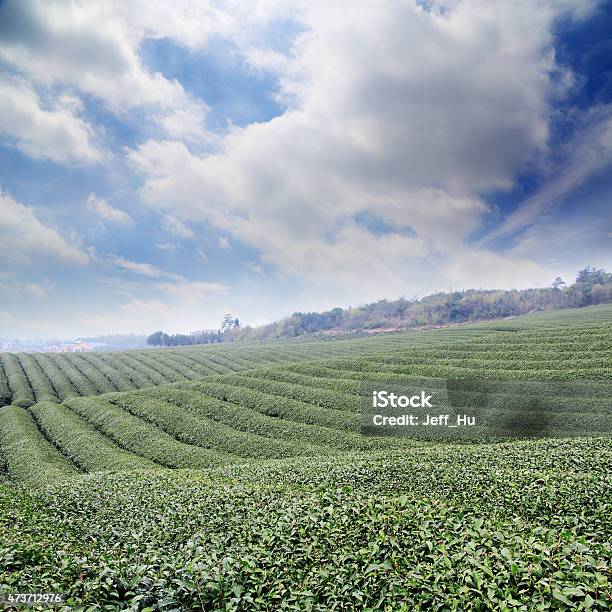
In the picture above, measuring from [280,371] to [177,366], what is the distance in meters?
46.4

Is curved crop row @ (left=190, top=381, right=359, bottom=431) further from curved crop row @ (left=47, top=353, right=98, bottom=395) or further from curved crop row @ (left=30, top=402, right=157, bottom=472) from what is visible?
curved crop row @ (left=47, top=353, right=98, bottom=395)

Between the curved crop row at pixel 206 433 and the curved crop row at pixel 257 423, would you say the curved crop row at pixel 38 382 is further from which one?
the curved crop row at pixel 257 423

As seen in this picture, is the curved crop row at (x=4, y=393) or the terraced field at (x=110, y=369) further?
the terraced field at (x=110, y=369)

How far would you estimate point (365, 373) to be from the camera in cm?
4422

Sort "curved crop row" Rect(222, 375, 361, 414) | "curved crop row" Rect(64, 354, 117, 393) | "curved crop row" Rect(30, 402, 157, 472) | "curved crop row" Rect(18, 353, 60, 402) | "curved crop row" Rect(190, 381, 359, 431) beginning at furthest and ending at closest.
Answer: "curved crop row" Rect(64, 354, 117, 393), "curved crop row" Rect(18, 353, 60, 402), "curved crop row" Rect(222, 375, 361, 414), "curved crop row" Rect(190, 381, 359, 431), "curved crop row" Rect(30, 402, 157, 472)

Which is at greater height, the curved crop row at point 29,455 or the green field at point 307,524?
the green field at point 307,524

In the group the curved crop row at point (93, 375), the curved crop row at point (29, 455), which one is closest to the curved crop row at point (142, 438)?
the curved crop row at point (29, 455)

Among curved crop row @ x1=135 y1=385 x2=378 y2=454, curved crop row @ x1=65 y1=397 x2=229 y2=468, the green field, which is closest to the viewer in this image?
the green field

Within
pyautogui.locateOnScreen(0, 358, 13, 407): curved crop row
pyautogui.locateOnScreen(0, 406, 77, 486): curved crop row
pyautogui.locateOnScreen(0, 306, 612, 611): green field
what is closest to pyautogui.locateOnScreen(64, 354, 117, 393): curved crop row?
pyautogui.locateOnScreen(0, 358, 13, 407): curved crop row

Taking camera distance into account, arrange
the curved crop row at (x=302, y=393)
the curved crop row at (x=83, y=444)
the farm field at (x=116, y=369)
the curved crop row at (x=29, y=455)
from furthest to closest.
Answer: the farm field at (x=116, y=369) → the curved crop row at (x=302, y=393) → the curved crop row at (x=83, y=444) → the curved crop row at (x=29, y=455)

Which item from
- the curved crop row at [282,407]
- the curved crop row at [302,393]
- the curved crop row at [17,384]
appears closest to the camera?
the curved crop row at [282,407]

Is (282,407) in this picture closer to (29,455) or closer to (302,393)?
(302,393)

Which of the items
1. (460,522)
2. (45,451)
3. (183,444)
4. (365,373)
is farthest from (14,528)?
(365,373)

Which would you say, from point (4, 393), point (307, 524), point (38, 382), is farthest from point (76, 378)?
point (307, 524)
